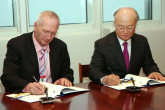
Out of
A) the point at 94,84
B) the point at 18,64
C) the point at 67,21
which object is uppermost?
the point at 67,21

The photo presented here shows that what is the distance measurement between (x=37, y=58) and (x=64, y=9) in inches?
72.4

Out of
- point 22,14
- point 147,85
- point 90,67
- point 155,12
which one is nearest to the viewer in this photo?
point 147,85

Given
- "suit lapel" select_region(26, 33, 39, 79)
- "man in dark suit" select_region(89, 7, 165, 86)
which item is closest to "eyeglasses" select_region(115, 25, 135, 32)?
"man in dark suit" select_region(89, 7, 165, 86)

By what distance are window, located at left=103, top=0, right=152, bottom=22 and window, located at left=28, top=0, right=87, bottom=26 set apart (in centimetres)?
40

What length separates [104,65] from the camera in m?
3.22

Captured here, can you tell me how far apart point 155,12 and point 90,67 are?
274 cm

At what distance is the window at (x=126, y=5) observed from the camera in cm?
492

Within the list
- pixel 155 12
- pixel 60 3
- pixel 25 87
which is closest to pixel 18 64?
pixel 25 87

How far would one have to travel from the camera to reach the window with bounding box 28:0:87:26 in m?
4.31

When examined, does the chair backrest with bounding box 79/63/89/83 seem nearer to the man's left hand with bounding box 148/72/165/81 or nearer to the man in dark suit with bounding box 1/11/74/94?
the man in dark suit with bounding box 1/11/74/94

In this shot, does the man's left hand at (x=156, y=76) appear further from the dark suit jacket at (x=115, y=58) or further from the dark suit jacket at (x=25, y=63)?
the dark suit jacket at (x=25, y=63)

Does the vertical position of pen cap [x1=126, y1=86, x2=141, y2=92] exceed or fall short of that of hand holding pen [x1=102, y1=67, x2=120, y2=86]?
it falls short

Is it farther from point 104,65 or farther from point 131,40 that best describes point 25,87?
point 131,40

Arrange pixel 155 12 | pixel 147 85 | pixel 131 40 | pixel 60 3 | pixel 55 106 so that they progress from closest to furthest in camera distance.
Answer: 1. pixel 55 106
2. pixel 147 85
3. pixel 131 40
4. pixel 60 3
5. pixel 155 12
